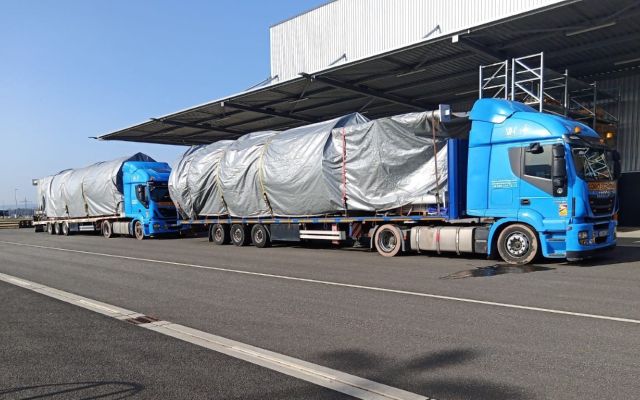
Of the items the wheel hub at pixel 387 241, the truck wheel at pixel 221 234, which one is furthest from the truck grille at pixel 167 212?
the wheel hub at pixel 387 241

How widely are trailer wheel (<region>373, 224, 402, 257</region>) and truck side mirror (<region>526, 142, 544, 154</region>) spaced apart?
3.96 meters

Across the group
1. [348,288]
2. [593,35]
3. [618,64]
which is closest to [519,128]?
[348,288]

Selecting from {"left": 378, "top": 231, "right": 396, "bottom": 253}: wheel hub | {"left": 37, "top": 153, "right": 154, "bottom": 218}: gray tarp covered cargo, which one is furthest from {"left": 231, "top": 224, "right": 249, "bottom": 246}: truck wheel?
{"left": 37, "top": 153, "right": 154, "bottom": 218}: gray tarp covered cargo

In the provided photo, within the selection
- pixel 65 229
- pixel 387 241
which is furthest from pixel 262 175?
pixel 65 229

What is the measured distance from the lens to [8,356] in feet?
16.9

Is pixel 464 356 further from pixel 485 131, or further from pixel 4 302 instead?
pixel 485 131

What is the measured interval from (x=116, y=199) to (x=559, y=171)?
21.9 metres

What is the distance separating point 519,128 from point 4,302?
1067 centimetres

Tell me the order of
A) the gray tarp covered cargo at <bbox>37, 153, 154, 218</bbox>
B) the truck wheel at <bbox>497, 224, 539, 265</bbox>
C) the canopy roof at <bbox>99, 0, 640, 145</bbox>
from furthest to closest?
the gray tarp covered cargo at <bbox>37, 153, 154, 218</bbox>, the canopy roof at <bbox>99, 0, 640, 145</bbox>, the truck wheel at <bbox>497, 224, 539, 265</bbox>

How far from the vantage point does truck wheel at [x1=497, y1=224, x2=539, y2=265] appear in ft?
35.9

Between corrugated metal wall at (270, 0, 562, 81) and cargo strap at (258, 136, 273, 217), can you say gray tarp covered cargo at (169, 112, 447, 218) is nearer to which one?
cargo strap at (258, 136, 273, 217)

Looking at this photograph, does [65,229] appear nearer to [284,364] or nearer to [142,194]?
[142,194]

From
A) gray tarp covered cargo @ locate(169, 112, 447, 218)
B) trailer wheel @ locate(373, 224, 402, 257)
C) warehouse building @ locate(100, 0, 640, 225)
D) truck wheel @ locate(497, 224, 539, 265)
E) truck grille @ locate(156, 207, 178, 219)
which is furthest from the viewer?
truck grille @ locate(156, 207, 178, 219)

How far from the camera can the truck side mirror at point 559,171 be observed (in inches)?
410
